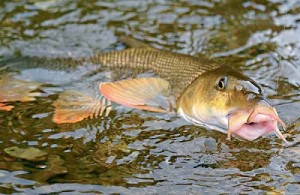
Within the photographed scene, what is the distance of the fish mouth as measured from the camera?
3.78 metres

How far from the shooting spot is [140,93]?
496 centimetres

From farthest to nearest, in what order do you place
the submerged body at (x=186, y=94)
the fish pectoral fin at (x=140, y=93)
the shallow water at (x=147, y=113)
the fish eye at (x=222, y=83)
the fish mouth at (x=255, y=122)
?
the fish pectoral fin at (x=140, y=93)
the fish eye at (x=222, y=83)
the shallow water at (x=147, y=113)
the submerged body at (x=186, y=94)
the fish mouth at (x=255, y=122)

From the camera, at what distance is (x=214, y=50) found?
6.29 meters

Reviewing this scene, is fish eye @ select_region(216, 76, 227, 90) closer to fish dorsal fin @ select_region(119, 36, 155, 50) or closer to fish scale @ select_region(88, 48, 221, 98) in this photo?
fish scale @ select_region(88, 48, 221, 98)

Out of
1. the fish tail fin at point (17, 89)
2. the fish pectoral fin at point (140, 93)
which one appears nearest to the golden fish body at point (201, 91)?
the fish pectoral fin at point (140, 93)

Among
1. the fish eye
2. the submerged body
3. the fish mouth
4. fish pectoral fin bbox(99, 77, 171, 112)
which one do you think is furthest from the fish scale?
the fish mouth

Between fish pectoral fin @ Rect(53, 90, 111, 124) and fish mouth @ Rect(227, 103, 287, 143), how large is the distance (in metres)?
1.32

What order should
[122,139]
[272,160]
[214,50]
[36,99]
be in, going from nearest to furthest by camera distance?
[272,160]
[122,139]
[36,99]
[214,50]

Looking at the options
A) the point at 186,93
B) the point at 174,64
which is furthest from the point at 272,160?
the point at 174,64

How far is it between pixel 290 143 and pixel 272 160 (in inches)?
10.5

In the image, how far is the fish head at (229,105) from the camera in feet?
12.5

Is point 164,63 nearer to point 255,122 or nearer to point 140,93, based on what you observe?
point 140,93

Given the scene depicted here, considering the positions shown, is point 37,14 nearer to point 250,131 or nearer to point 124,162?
point 124,162

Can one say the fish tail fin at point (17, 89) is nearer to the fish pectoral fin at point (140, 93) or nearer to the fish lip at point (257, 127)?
the fish pectoral fin at point (140, 93)
